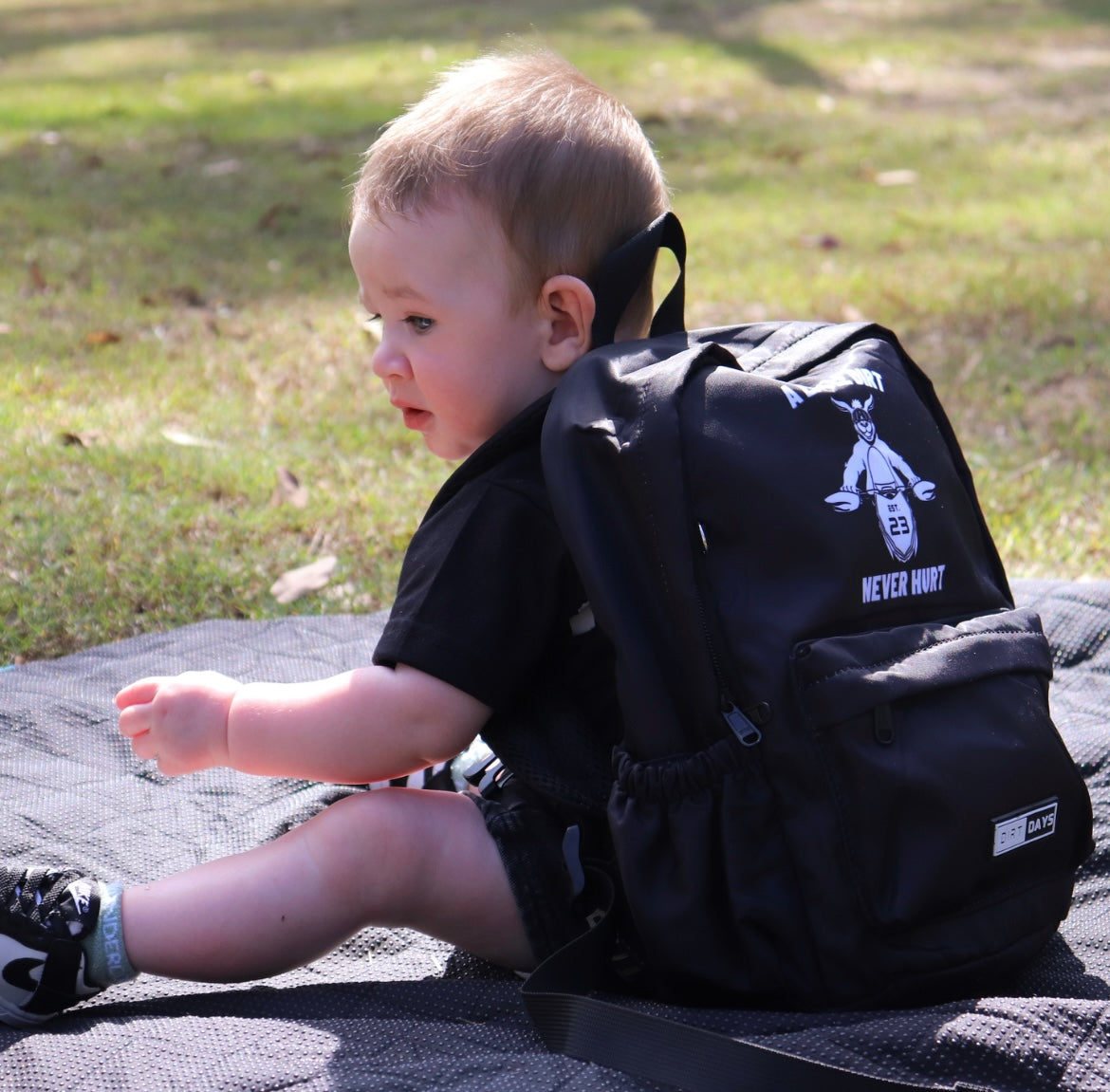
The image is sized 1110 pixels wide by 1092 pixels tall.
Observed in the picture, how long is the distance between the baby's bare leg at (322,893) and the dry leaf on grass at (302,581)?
1.36 m

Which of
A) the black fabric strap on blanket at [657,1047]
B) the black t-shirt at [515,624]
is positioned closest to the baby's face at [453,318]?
the black t-shirt at [515,624]

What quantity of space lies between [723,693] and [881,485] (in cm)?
34

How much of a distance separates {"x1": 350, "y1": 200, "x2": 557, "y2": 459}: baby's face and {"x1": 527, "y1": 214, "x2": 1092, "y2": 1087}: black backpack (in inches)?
7.5

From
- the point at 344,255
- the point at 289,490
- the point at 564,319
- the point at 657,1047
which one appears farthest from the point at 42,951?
the point at 344,255

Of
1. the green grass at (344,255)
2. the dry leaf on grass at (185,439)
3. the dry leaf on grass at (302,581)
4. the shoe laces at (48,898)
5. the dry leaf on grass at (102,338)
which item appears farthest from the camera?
the dry leaf on grass at (102,338)

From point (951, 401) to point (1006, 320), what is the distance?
0.82 metres

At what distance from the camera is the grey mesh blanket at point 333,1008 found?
1564 mm

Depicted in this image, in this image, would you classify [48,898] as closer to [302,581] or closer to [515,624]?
[515,624]

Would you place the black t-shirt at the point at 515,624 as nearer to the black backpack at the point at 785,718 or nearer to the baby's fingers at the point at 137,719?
the black backpack at the point at 785,718

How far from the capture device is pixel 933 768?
1648 mm

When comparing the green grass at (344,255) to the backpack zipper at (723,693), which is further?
the green grass at (344,255)

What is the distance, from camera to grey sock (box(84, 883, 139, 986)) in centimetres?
184

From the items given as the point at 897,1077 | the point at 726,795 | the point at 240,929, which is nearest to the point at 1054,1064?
the point at 897,1077

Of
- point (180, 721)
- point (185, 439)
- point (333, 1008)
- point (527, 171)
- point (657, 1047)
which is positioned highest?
point (527, 171)
